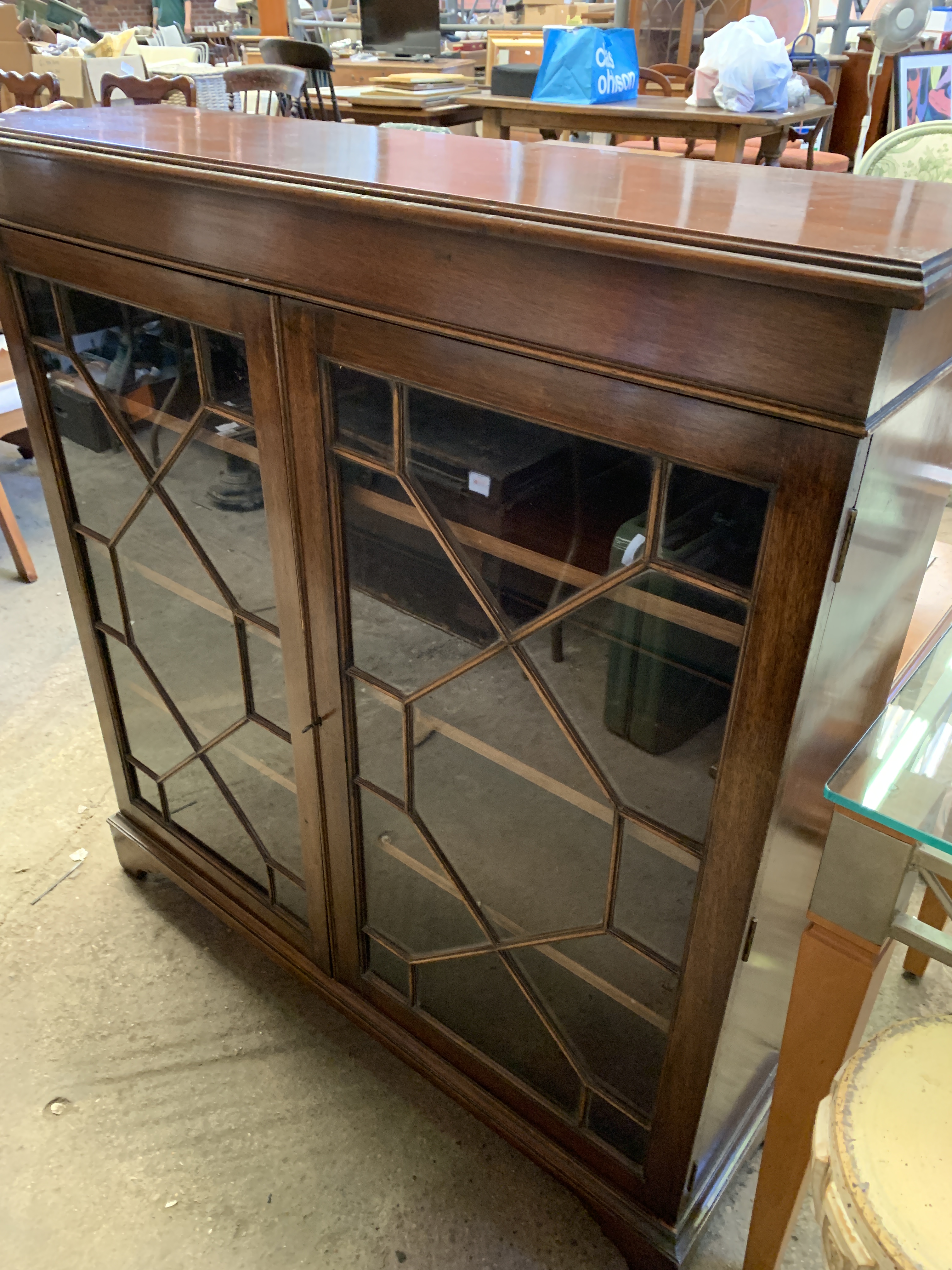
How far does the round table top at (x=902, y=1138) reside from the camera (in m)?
0.58

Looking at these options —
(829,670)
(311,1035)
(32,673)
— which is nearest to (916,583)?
(829,670)

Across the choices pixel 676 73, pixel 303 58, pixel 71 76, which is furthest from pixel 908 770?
pixel 71 76

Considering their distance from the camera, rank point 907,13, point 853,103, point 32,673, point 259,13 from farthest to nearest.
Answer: point 259,13 → point 853,103 → point 907,13 → point 32,673

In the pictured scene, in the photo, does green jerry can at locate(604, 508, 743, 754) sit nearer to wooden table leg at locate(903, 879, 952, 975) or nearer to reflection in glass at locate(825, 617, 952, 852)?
reflection in glass at locate(825, 617, 952, 852)

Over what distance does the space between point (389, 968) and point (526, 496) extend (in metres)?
0.69

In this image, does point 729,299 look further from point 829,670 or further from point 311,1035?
point 311,1035

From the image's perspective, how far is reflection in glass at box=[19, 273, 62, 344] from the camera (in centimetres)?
98

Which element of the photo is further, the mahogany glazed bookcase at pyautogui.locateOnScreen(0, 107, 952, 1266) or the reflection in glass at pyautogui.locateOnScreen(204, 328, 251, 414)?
the reflection in glass at pyautogui.locateOnScreen(204, 328, 251, 414)

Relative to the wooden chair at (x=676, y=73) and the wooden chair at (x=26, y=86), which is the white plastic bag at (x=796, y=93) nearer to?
the wooden chair at (x=676, y=73)

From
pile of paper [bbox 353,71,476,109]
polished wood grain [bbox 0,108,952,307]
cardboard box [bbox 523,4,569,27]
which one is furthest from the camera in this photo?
cardboard box [bbox 523,4,569,27]

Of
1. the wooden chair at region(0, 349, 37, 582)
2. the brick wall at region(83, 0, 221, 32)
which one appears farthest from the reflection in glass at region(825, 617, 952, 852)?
the brick wall at region(83, 0, 221, 32)

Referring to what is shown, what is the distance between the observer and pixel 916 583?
849 millimetres

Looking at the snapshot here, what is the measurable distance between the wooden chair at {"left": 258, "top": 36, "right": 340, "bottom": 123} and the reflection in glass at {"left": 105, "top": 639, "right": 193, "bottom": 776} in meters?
2.49

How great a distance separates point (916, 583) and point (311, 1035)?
0.98m
